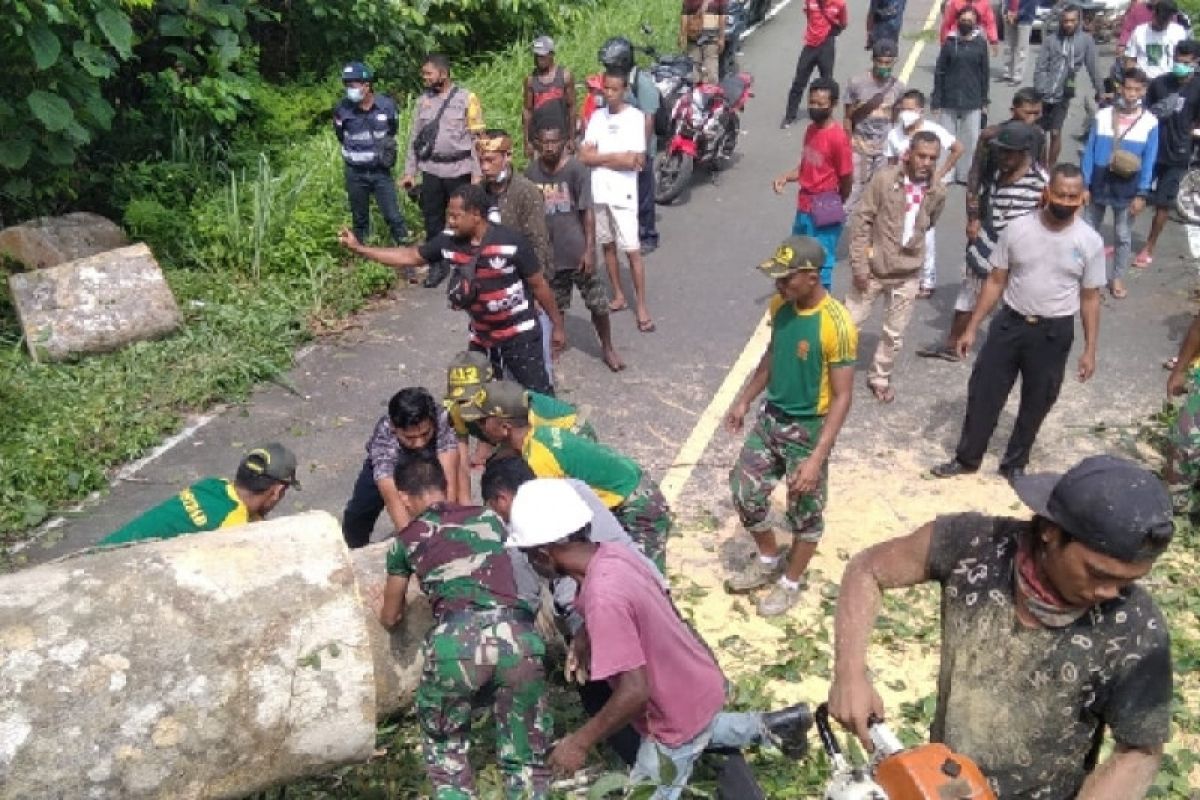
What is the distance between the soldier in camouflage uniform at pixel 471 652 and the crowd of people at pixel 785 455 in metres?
0.01

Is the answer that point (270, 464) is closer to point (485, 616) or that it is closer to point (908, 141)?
point (485, 616)

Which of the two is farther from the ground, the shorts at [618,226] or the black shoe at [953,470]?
the shorts at [618,226]

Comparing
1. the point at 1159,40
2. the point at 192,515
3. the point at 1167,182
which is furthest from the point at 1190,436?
the point at 1159,40

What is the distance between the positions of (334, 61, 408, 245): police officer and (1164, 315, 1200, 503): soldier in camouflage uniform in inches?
232

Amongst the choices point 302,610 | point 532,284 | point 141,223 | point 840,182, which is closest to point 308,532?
point 302,610

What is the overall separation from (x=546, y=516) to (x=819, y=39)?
10948 mm

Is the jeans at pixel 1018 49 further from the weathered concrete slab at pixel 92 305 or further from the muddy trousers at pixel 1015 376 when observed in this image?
the weathered concrete slab at pixel 92 305

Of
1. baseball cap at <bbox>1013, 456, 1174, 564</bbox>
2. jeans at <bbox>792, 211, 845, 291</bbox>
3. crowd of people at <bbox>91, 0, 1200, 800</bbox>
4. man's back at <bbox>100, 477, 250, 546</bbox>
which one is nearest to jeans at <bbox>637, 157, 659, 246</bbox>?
crowd of people at <bbox>91, 0, 1200, 800</bbox>

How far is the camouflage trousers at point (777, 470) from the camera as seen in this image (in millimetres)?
5629

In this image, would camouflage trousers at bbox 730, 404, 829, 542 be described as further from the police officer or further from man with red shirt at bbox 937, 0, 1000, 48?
man with red shirt at bbox 937, 0, 1000, 48

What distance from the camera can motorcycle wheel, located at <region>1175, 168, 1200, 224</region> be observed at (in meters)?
10.6

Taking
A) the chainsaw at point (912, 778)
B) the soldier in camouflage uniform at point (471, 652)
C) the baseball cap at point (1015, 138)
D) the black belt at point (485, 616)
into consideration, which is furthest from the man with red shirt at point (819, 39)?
the chainsaw at point (912, 778)

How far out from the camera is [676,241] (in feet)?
35.4

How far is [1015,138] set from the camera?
7.70m
